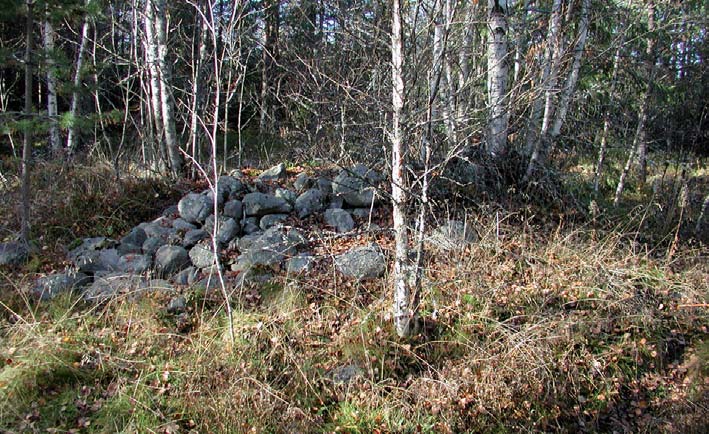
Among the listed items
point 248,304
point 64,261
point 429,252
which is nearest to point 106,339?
point 248,304

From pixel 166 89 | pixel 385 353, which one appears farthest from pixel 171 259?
pixel 166 89

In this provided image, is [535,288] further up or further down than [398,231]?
further down

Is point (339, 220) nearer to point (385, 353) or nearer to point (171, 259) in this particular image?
point (171, 259)

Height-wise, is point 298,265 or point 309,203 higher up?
point 309,203

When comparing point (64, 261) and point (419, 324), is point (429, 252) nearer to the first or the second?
point (419, 324)

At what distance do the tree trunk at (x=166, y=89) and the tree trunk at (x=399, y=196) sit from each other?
407cm

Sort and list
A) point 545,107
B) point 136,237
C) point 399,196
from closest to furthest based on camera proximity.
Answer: point 399,196 < point 136,237 < point 545,107

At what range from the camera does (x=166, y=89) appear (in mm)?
6664

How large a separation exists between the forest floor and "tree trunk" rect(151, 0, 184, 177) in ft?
7.75

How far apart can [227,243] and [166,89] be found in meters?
2.74

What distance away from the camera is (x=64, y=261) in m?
5.12

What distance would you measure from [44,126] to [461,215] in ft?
15.3

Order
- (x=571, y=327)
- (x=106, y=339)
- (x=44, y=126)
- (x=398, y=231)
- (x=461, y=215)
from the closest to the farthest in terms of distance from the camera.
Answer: (x=398, y=231) < (x=106, y=339) < (x=571, y=327) < (x=44, y=126) < (x=461, y=215)

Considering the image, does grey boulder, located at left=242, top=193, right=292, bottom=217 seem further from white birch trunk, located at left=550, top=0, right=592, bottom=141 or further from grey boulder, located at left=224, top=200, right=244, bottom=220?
white birch trunk, located at left=550, top=0, right=592, bottom=141
